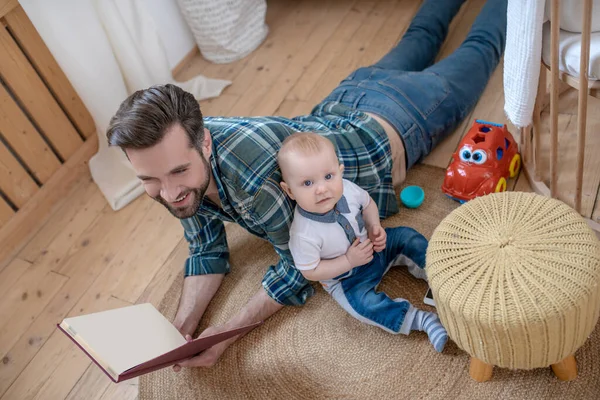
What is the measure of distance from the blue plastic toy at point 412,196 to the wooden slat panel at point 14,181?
1.27 meters

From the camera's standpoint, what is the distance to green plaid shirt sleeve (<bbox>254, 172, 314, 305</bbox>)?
4.00 ft

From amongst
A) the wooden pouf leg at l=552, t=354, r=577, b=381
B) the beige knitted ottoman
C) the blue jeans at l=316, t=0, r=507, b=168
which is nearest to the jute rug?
the wooden pouf leg at l=552, t=354, r=577, b=381

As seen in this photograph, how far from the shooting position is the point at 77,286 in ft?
5.52

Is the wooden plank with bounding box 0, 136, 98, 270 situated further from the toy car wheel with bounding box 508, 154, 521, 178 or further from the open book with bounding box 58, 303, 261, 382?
the toy car wheel with bounding box 508, 154, 521, 178

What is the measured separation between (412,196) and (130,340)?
2.82ft

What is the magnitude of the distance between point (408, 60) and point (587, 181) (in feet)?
2.22

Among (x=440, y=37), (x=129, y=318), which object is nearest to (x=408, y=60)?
(x=440, y=37)

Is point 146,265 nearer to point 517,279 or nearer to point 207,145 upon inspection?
point 207,145

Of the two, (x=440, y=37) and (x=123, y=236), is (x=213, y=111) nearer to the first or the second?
(x=123, y=236)

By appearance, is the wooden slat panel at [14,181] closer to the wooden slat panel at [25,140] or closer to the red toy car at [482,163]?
the wooden slat panel at [25,140]

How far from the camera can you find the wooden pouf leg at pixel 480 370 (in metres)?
1.13

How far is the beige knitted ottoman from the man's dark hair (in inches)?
22.1

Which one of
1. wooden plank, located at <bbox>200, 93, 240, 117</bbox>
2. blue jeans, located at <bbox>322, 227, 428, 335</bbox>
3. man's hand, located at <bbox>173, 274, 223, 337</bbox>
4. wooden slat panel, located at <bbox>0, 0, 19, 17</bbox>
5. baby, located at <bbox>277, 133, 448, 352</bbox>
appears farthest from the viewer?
wooden plank, located at <bbox>200, 93, 240, 117</bbox>

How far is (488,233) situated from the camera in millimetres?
1011
